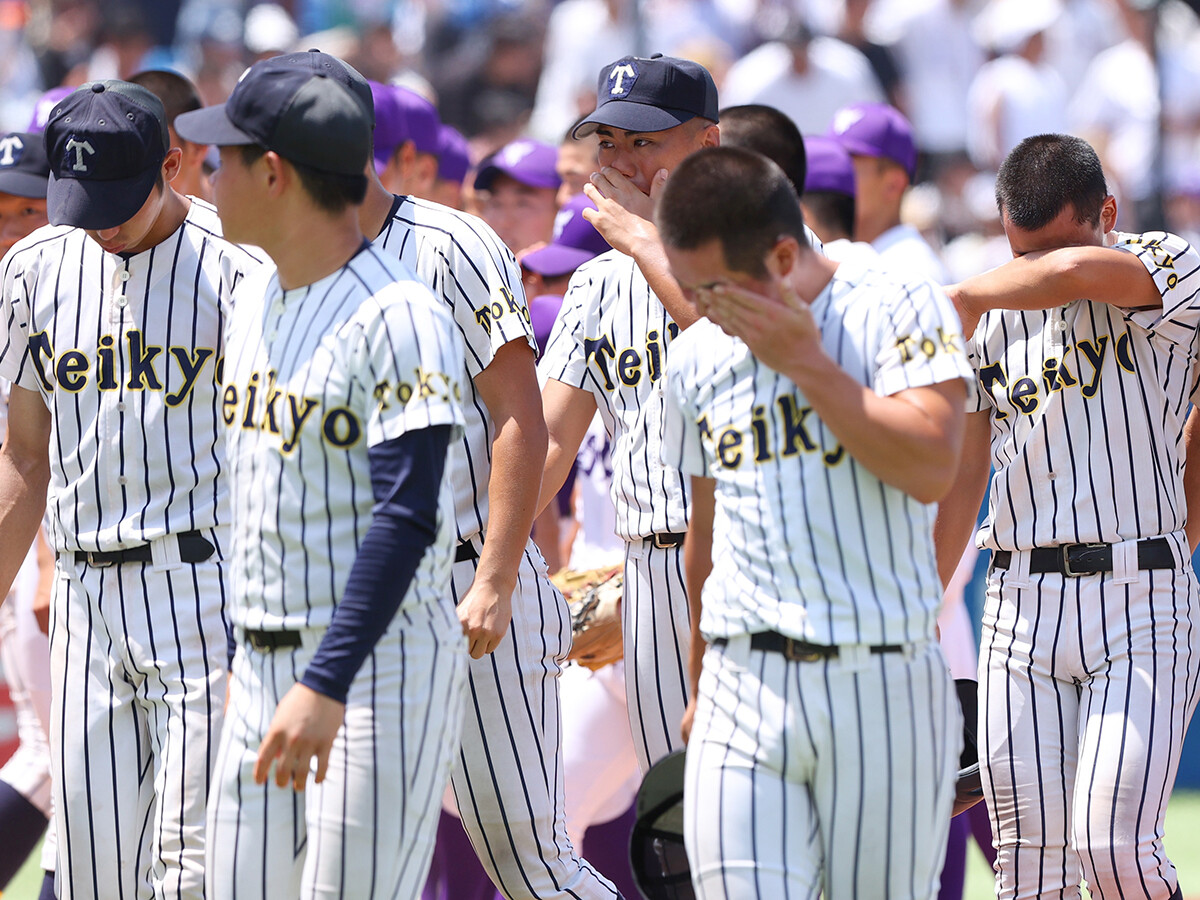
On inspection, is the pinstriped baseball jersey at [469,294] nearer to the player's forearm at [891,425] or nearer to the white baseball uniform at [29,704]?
the player's forearm at [891,425]

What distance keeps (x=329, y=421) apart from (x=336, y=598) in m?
0.33

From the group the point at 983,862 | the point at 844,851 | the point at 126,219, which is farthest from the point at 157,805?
the point at 983,862

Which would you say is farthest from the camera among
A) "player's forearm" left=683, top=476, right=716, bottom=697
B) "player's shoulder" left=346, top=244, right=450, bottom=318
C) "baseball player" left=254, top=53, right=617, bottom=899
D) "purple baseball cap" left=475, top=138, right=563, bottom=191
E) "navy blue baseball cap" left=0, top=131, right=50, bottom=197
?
"purple baseball cap" left=475, top=138, right=563, bottom=191

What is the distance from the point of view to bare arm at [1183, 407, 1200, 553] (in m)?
4.58

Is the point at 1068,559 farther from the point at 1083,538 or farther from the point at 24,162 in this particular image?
the point at 24,162

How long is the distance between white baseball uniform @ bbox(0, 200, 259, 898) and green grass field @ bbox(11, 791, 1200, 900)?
2.68 meters

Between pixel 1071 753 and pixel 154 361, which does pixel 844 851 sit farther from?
pixel 154 361

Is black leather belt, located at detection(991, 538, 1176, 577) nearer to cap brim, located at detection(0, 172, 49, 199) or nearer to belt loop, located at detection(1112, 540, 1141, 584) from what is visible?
belt loop, located at detection(1112, 540, 1141, 584)

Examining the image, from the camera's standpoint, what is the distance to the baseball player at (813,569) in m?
3.04

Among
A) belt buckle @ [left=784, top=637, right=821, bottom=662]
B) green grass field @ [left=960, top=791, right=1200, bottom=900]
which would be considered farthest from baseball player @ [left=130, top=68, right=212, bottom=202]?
green grass field @ [left=960, top=791, right=1200, bottom=900]

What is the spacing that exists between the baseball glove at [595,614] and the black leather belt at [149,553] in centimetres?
132

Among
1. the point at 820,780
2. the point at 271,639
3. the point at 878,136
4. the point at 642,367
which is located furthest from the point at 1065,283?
the point at 878,136

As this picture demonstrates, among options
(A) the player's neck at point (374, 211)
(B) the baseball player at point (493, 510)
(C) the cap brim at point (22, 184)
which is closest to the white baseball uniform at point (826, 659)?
(B) the baseball player at point (493, 510)

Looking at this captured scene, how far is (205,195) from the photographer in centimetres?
606
